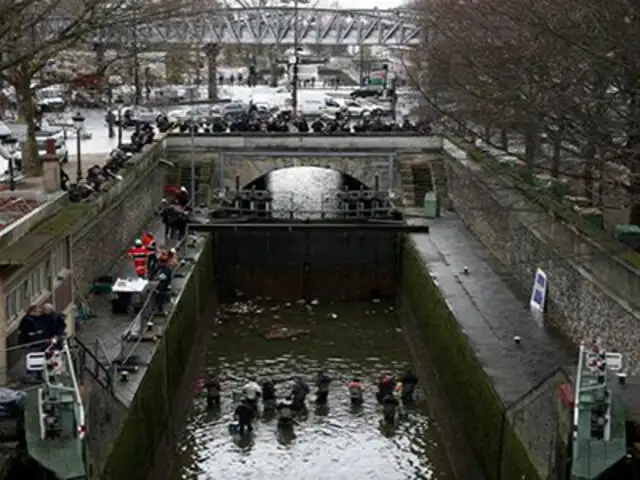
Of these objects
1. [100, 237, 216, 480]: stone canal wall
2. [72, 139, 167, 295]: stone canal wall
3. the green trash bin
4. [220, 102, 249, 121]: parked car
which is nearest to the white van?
[220, 102, 249, 121]: parked car

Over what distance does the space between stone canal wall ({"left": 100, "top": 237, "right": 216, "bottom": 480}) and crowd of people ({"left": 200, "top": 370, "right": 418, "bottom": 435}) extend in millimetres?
1124

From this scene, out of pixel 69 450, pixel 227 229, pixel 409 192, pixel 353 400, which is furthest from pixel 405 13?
pixel 69 450

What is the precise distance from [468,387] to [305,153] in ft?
75.1

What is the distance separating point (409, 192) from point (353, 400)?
58.1ft

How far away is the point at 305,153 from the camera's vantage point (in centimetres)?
4466

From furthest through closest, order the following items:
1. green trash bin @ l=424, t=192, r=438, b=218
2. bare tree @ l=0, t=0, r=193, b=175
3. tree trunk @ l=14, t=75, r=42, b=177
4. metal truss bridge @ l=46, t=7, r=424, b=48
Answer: metal truss bridge @ l=46, t=7, r=424, b=48, green trash bin @ l=424, t=192, r=438, b=218, tree trunk @ l=14, t=75, r=42, b=177, bare tree @ l=0, t=0, r=193, b=175

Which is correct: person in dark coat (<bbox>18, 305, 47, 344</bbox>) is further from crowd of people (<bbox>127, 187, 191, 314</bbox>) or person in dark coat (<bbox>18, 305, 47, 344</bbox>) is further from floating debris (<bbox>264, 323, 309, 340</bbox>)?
floating debris (<bbox>264, 323, 309, 340</bbox>)

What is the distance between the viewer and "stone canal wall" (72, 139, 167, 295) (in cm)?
2650

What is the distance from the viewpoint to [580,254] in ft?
79.3

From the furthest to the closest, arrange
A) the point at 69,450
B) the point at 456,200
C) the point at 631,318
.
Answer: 1. the point at 456,200
2. the point at 631,318
3. the point at 69,450

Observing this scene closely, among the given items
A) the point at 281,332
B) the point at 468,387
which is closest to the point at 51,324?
the point at 468,387

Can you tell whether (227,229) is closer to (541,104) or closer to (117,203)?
(117,203)

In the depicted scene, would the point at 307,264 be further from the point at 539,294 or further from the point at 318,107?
the point at 318,107

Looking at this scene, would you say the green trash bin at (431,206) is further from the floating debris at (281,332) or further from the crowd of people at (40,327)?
the crowd of people at (40,327)
